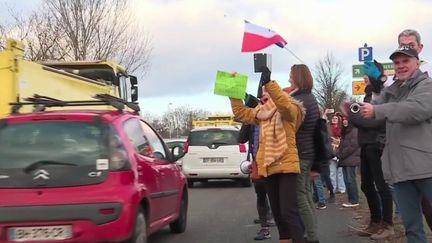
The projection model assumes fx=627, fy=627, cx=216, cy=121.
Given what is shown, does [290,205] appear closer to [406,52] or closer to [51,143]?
[406,52]

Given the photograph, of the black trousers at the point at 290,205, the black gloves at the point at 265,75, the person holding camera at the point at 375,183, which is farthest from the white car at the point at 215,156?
the black gloves at the point at 265,75

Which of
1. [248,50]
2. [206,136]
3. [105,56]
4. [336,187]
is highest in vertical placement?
[105,56]

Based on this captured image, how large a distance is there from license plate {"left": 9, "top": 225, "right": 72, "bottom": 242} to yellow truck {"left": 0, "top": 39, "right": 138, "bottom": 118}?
127 inches

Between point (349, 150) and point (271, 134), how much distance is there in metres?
4.59

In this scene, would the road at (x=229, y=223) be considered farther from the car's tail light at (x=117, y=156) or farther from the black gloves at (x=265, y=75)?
the black gloves at (x=265, y=75)

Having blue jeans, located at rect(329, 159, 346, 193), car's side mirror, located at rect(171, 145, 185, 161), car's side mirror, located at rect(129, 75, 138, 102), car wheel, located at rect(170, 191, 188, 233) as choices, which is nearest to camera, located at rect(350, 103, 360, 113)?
car's side mirror, located at rect(171, 145, 185, 161)

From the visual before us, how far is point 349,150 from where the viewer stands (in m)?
10.4

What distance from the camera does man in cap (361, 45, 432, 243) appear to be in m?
4.62

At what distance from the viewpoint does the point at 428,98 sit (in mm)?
4645

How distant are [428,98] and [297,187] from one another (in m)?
1.92

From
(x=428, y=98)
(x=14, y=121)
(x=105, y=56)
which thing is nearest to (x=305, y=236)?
(x=428, y=98)

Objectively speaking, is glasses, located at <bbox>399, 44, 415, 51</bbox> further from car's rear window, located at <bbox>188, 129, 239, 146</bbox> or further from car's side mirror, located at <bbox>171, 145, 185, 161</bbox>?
car's rear window, located at <bbox>188, 129, 239, 146</bbox>

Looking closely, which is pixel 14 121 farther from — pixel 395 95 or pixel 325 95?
pixel 325 95

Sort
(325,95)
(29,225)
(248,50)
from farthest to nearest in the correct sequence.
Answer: (325,95) < (248,50) < (29,225)
